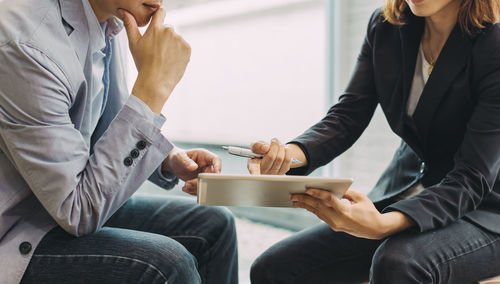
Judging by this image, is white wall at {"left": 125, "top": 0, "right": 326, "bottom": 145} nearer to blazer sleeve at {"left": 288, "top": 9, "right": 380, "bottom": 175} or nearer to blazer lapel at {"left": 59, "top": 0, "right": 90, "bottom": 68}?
blazer sleeve at {"left": 288, "top": 9, "right": 380, "bottom": 175}

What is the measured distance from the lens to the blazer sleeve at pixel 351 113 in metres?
1.41

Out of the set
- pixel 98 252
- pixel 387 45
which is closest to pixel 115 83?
pixel 98 252

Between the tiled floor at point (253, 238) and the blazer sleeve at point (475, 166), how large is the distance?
1.52m

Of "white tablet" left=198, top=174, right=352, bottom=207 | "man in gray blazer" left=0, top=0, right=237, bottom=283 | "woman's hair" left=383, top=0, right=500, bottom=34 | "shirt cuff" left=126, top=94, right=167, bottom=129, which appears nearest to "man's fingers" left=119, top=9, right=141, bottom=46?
"man in gray blazer" left=0, top=0, right=237, bottom=283

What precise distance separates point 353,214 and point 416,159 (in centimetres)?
42

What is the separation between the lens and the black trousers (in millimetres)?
1032

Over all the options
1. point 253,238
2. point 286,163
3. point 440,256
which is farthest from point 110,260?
point 253,238

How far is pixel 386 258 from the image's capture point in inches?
40.8

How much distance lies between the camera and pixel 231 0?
3.20m

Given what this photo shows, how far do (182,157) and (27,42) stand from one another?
1.65ft

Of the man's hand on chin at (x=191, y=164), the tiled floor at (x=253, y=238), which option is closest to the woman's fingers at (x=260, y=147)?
the man's hand on chin at (x=191, y=164)

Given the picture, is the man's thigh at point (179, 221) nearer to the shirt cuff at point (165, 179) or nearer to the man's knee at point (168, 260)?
the shirt cuff at point (165, 179)

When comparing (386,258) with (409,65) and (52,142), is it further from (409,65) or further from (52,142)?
(52,142)

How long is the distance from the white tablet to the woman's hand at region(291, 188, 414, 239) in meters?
0.02
